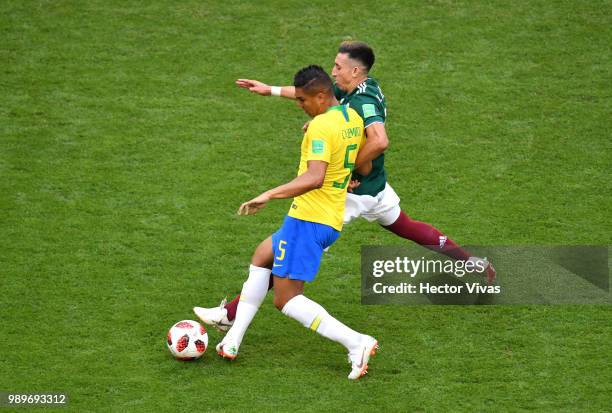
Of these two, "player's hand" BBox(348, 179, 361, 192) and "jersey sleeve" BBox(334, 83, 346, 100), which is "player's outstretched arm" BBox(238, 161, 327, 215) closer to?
"player's hand" BBox(348, 179, 361, 192)

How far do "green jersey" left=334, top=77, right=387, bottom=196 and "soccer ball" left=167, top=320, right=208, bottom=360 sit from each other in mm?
1662

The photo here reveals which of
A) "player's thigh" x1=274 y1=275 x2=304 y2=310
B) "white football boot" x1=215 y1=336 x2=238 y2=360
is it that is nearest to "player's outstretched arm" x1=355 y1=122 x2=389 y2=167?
"player's thigh" x1=274 y1=275 x2=304 y2=310

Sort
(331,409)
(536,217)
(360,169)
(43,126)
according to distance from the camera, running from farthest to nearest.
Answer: (43,126), (536,217), (360,169), (331,409)

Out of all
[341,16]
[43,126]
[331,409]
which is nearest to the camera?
[331,409]

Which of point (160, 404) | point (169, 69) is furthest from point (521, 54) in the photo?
point (160, 404)

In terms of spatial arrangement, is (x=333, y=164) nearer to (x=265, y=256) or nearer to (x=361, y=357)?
(x=265, y=256)

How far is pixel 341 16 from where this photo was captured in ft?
41.9

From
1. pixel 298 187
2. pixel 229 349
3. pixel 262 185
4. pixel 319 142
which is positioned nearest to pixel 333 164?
pixel 319 142

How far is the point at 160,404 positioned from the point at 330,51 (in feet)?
20.1

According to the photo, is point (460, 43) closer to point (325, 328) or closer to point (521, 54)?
point (521, 54)

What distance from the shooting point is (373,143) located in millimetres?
7664

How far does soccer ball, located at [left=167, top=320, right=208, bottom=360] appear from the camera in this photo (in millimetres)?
7539

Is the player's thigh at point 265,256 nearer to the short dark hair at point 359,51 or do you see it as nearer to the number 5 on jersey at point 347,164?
the number 5 on jersey at point 347,164

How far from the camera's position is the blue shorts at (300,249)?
24.2ft
